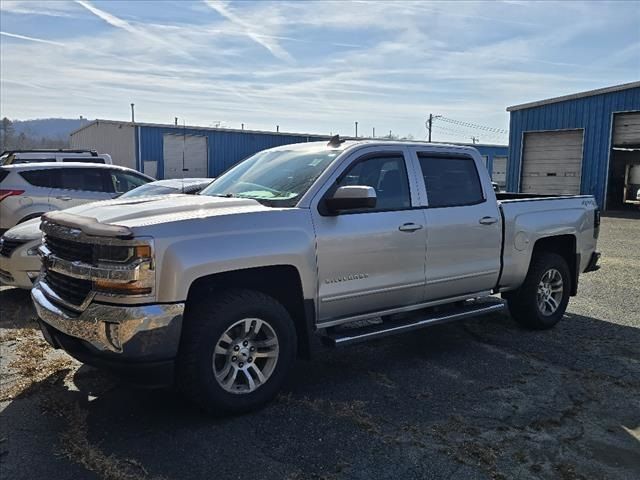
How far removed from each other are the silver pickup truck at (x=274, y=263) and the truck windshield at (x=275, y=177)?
18 mm

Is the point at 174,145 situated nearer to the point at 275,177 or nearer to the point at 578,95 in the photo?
the point at 578,95

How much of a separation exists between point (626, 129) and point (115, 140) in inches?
971

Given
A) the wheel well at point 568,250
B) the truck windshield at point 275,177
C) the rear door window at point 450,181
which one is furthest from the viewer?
the wheel well at point 568,250

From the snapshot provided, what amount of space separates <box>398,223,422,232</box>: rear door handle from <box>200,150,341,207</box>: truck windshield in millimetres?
814

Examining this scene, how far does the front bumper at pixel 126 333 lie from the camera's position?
3.57 meters

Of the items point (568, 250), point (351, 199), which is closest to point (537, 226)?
point (568, 250)

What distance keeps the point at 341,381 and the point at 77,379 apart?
7.10ft

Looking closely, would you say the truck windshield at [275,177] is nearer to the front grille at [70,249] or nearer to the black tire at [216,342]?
the black tire at [216,342]

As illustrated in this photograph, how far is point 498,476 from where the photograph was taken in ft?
10.9

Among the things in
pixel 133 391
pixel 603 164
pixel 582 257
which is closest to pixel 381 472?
pixel 133 391

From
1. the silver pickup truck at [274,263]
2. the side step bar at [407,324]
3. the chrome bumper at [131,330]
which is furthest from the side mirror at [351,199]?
the chrome bumper at [131,330]

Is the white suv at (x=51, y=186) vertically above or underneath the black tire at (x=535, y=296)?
above

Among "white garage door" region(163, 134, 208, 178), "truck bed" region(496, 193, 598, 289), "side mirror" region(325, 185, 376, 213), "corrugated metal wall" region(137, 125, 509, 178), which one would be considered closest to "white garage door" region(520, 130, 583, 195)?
"corrugated metal wall" region(137, 125, 509, 178)

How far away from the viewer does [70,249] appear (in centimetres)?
392
